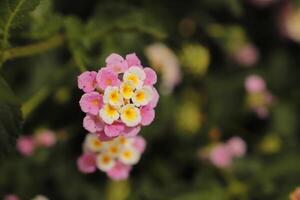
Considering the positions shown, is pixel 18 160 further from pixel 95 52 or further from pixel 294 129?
pixel 294 129

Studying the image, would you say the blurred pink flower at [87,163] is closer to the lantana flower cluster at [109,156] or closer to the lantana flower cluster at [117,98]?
the lantana flower cluster at [109,156]

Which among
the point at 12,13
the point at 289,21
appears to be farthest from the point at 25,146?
the point at 289,21

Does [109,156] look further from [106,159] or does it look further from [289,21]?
[289,21]

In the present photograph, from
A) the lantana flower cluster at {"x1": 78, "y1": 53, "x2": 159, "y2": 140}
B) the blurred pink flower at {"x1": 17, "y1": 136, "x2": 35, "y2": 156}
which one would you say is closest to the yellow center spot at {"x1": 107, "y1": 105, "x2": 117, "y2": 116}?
the lantana flower cluster at {"x1": 78, "y1": 53, "x2": 159, "y2": 140}

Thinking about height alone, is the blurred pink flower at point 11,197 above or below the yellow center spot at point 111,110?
above

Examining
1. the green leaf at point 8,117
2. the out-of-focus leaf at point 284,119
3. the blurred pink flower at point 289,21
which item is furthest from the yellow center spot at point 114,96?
the blurred pink flower at point 289,21

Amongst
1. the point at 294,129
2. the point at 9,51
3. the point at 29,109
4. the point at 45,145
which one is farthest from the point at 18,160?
the point at 294,129
